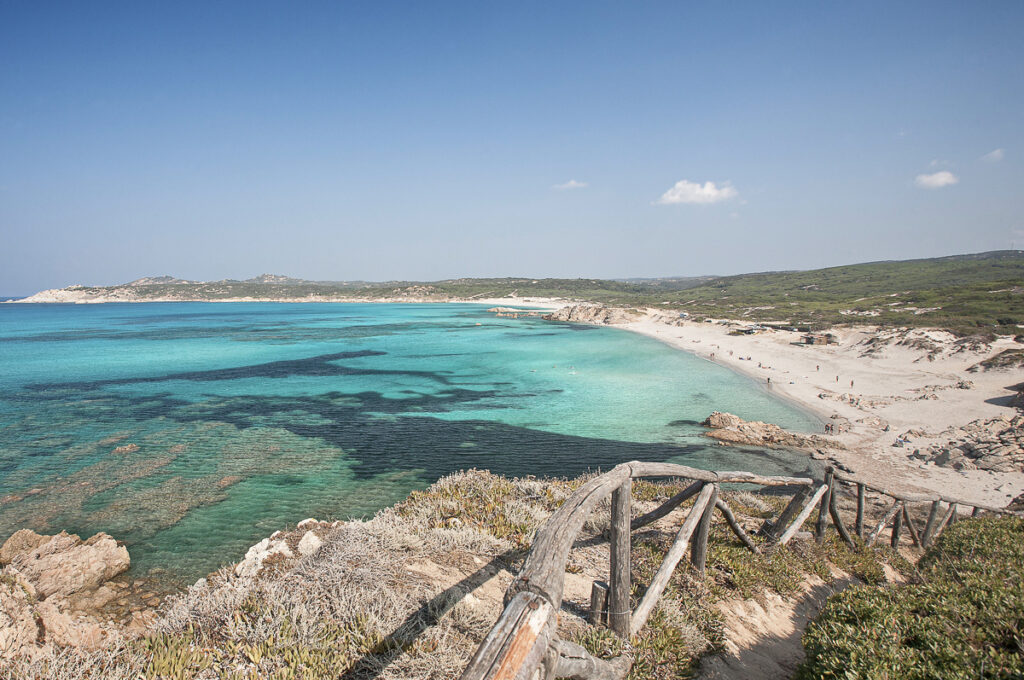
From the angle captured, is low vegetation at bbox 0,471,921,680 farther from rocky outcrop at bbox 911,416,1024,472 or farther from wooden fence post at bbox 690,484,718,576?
rocky outcrop at bbox 911,416,1024,472

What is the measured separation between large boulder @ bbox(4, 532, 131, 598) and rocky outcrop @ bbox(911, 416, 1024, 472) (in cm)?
2989

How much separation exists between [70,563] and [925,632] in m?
15.8

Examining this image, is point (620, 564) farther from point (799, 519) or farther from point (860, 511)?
point (860, 511)

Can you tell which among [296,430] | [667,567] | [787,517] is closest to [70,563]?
[667,567]

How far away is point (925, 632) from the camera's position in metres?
4.11

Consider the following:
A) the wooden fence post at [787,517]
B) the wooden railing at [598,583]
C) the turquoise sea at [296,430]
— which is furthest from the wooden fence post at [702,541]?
the turquoise sea at [296,430]

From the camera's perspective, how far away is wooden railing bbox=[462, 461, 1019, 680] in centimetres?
272

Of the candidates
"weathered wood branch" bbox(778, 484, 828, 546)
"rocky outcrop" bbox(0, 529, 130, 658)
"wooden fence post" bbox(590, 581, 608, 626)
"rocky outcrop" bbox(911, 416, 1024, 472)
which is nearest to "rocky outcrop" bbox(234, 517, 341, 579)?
"rocky outcrop" bbox(0, 529, 130, 658)

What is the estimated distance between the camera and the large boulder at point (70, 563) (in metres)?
10.1

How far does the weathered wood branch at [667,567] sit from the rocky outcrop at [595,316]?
295 ft

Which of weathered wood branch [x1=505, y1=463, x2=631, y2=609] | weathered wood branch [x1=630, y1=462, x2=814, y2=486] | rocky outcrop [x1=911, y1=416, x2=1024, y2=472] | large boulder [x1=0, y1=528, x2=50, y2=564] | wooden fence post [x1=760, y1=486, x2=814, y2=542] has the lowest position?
rocky outcrop [x1=911, y1=416, x2=1024, y2=472]

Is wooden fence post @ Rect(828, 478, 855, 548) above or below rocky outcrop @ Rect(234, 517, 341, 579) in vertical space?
above

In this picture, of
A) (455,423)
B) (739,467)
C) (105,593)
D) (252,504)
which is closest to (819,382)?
(739,467)

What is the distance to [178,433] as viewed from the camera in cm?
2405
